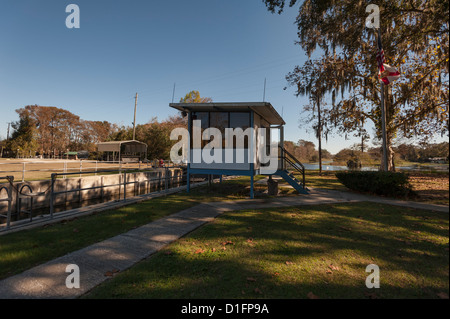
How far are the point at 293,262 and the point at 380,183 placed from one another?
846 cm

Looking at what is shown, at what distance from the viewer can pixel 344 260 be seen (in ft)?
11.4

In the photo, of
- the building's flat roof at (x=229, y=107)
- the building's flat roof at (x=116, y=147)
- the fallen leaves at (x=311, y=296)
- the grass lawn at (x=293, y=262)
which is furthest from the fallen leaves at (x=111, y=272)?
the building's flat roof at (x=116, y=147)

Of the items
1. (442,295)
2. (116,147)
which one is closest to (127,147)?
(116,147)

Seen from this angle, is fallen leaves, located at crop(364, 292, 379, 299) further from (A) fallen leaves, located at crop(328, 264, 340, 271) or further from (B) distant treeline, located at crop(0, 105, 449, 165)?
(B) distant treeline, located at crop(0, 105, 449, 165)

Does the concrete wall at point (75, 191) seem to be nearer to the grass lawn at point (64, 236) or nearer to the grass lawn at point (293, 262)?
the grass lawn at point (64, 236)

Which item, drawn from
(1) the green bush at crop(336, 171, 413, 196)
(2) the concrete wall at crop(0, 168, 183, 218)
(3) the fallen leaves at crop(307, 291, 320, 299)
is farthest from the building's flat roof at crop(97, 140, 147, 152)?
(3) the fallen leaves at crop(307, 291, 320, 299)

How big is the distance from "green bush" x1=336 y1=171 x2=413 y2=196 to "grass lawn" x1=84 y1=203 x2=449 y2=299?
12.2 ft

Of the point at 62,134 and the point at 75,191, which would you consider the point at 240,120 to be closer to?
the point at 75,191

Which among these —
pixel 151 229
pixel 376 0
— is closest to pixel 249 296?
pixel 151 229

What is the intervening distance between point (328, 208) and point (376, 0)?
702cm

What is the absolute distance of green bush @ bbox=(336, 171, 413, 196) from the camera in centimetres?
877

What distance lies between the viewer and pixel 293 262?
3.46 metres

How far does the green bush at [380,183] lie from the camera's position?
877 centimetres
